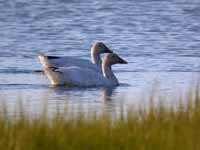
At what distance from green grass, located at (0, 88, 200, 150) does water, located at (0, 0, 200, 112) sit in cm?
230

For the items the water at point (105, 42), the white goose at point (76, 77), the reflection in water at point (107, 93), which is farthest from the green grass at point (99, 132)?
the white goose at point (76, 77)

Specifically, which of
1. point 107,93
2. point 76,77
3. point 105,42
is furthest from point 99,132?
point 105,42

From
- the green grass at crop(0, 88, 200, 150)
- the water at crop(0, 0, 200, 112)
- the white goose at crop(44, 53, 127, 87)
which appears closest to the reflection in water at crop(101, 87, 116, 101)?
the water at crop(0, 0, 200, 112)

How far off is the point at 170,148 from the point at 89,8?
19.6 m

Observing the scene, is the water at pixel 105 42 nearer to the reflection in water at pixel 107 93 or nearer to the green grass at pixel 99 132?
the reflection in water at pixel 107 93

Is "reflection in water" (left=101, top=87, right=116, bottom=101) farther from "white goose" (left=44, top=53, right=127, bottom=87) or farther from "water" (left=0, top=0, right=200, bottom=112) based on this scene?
"white goose" (left=44, top=53, right=127, bottom=87)

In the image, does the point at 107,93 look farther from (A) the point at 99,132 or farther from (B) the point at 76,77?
(A) the point at 99,132

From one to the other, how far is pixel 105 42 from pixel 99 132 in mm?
13535

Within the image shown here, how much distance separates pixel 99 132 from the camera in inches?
338

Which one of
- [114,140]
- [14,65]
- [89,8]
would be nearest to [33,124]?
[114,140]

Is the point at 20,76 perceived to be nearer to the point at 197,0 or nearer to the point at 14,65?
the point at 14,65

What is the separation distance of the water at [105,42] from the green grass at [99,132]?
2299 mm

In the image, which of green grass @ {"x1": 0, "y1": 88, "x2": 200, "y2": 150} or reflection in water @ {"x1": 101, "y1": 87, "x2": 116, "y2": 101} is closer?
green grass @ {"x1": 0, "y1": 88, "x2": 200, "y2": 150}

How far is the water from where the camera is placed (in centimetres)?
1481
